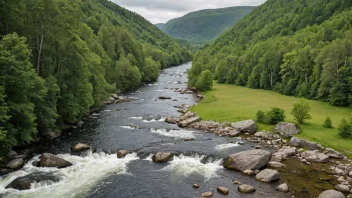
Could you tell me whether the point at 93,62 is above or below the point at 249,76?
above

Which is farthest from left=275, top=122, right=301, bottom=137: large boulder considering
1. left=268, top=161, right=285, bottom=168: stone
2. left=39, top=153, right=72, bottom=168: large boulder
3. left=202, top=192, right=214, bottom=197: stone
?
left=39, top=153, right=72, bottom=168: large boulder

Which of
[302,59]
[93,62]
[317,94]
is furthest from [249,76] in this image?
[93,62]

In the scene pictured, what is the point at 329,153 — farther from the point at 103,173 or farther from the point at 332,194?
the point at 103,173

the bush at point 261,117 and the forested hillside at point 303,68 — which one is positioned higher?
the forested hillside at point 303,68

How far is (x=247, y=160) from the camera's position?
3862 centimetres

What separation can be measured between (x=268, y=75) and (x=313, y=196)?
3531 inches

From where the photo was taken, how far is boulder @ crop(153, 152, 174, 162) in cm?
4038

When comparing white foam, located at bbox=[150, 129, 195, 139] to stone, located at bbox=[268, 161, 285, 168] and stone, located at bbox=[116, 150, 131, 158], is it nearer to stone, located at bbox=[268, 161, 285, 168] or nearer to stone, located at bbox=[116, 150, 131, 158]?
stone, located at bbox=[116, 150, 131, 158]

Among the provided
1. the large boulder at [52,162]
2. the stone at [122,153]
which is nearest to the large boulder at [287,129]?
Answer: the stone at [122,153]

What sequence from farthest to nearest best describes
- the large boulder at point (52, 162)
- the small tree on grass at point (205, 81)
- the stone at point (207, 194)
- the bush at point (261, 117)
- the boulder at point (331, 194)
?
the small tree on grass at point (205, 81)
the bush at point (261, 117)
the large boulder at point (52, 162)
the stone at point (207, 194)
the boulder at point (331, 194)

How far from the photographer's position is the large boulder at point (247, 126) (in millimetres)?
54375

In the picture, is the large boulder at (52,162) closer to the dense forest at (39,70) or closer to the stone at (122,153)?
the dense forest at (39,70)

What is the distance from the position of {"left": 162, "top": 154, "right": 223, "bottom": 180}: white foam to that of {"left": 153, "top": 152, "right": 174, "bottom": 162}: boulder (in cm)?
71

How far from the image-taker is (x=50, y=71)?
49.5 metres
